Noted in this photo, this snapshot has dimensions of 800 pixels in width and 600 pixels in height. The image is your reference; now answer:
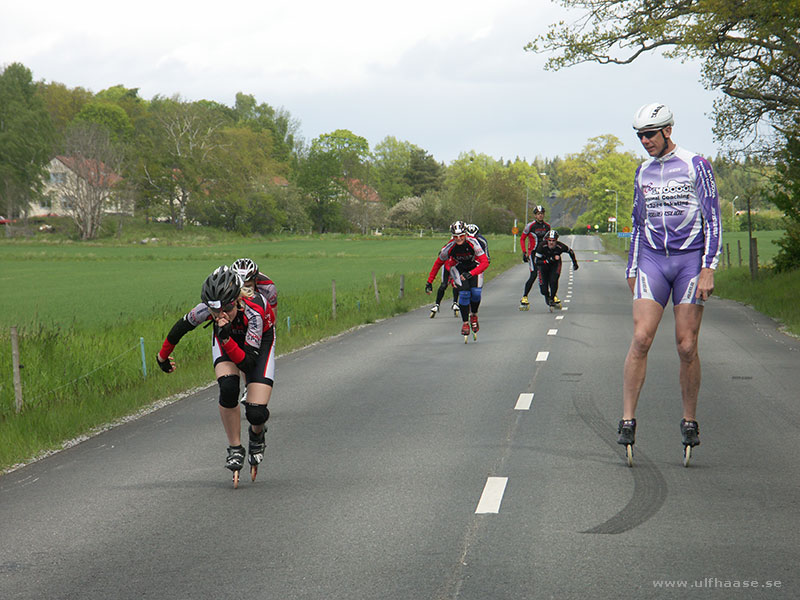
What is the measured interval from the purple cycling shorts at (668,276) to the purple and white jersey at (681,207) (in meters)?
0.05

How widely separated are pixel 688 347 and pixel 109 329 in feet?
40.9

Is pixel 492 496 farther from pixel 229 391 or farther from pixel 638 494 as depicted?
pixel 229 391

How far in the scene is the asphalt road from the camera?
433cm

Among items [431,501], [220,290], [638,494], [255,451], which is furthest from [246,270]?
[638,494]

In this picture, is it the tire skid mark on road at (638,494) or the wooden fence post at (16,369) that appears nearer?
the tire skid mark on road at (638,494)

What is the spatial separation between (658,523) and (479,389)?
533 centimetres

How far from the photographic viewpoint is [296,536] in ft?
16.5

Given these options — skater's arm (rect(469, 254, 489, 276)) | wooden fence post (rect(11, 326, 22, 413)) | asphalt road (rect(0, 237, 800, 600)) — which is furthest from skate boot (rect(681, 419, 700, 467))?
skater's arm (rect(469, 254, 489, 276))

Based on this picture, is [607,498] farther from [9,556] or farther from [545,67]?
[545,67]

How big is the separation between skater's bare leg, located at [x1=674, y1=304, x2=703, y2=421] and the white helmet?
3.78 feet

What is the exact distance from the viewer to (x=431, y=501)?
5.71 metres

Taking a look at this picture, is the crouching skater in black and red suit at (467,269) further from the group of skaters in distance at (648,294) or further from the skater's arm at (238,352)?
the skater's arm at (238,352)

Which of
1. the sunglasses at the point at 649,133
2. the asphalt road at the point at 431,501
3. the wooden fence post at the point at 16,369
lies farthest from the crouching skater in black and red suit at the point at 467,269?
the sunglasses at the point at 649,133

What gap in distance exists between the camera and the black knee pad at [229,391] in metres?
6.18
